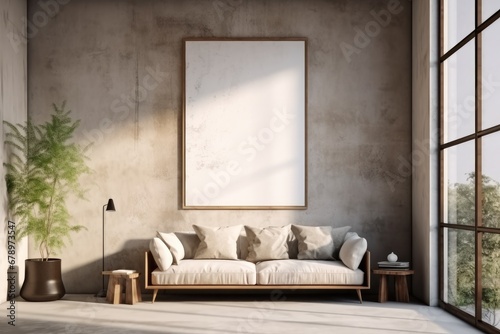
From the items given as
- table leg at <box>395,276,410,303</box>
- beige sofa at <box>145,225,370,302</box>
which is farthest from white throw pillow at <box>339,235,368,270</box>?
table leg at <box>395,276,410,303</box>

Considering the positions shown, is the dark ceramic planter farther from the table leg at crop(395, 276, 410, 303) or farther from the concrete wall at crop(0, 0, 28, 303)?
the table leg at crop(395, 276, 410, 303)

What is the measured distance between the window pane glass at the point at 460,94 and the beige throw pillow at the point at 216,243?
9.57 feet

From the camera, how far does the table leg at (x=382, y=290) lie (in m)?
8.12

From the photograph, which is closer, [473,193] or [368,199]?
[473,193]

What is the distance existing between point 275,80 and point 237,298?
2.95 metres

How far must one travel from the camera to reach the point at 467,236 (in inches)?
271

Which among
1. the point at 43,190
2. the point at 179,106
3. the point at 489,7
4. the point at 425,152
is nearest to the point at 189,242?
the point at 179,106

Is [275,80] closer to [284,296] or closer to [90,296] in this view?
[284,296]

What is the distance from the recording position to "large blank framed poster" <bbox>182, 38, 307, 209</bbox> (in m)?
8.88

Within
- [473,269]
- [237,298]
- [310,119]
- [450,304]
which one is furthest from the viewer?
[310,119]

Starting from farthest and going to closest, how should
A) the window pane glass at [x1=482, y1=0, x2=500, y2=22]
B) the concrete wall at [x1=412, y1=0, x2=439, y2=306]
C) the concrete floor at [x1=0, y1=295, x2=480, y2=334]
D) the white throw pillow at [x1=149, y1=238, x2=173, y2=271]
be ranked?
the concrete wall at [x1=412, y1=0, x2=439, y2=306], the white throw pillow at [x1=149, y1=238, x2=173, y2=271], the concrete floor at [x1=0, y1=295, x2=480, y2=334], the window pane glass at [x1=482, y1=0, x2=500, y2=22]

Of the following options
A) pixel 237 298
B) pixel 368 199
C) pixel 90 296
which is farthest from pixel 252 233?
pixel 90 296

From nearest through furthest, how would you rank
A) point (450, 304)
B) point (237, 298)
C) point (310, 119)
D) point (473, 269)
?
point (473, 269) → point (450, 304) → point (237, 298) → point (310, 119)

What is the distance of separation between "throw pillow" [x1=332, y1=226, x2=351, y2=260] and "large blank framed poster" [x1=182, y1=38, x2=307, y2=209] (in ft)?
2.07
